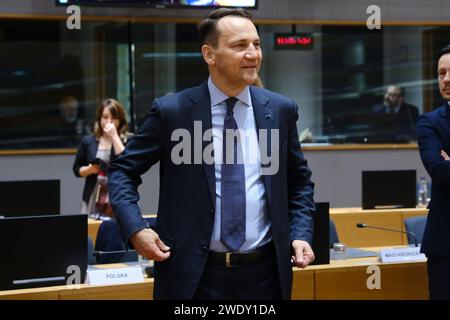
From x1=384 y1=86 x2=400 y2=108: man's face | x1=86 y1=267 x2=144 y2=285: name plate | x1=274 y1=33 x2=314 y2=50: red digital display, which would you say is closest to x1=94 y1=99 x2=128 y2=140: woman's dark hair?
x1=86 y1=267 x2=144 y2=285: name plate

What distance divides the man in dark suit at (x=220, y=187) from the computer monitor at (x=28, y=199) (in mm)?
2529

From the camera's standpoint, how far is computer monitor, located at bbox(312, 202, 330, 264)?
13.6ft

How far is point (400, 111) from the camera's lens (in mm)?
9891

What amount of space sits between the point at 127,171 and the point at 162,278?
1.16 ft

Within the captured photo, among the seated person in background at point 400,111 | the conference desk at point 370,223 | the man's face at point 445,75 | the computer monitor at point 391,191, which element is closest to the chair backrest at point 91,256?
the man's face at point 445,75

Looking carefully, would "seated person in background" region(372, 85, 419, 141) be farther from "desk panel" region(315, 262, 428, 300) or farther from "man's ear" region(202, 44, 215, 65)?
"man's ear" region(202, 44, 215, 65)

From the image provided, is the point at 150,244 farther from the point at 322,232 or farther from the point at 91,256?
the point at 91,256

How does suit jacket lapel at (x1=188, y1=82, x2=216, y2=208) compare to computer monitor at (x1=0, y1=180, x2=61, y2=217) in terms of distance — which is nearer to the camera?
suit jacket lapel at (x1=188, y1=82, x2=216, y2=208)

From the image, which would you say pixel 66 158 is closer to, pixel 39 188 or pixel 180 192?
pixel 39 188

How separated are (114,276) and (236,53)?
160cm

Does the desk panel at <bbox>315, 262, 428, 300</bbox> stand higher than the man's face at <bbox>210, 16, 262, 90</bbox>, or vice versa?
the man's face at <bbox>210, 16, 262, 90</bbox>

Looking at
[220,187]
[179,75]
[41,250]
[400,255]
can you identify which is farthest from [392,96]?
[220,187]

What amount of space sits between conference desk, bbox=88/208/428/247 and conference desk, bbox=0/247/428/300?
171cm

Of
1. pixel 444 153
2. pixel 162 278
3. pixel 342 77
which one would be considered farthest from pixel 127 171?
pixel 342 77
